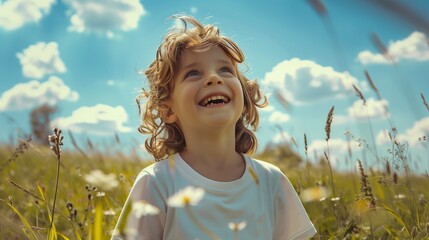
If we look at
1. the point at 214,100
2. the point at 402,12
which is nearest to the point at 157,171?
the point at 214,100

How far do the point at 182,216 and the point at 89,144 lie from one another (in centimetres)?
207

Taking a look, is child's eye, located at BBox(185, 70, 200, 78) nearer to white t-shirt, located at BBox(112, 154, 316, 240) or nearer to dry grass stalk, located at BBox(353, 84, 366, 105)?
white t-shirt, located at BBox(112, 154, 316, 240)

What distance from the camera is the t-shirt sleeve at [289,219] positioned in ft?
7.23

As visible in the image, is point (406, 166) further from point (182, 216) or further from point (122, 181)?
point (122, 181)

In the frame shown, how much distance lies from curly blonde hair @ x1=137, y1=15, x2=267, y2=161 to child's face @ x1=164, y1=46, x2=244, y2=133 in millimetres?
50

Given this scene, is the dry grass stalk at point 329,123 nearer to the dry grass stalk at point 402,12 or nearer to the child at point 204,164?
the child at point 204,164

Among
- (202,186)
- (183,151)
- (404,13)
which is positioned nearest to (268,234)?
(202,186)

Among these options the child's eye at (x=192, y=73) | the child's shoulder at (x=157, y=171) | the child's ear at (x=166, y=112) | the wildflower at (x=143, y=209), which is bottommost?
the wildflower at (x=143, y=209)

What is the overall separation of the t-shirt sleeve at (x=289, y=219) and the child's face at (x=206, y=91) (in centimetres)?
41

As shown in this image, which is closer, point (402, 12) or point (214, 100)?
point (402, 12)

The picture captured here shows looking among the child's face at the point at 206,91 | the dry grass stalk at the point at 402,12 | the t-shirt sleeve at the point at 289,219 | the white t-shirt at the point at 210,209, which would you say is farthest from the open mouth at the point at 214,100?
the dry grass stalk at the point at 402,12

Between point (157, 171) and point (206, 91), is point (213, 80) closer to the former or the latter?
point (206, 91)

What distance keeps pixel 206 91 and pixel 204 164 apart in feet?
1.02

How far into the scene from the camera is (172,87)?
87.8 inches
